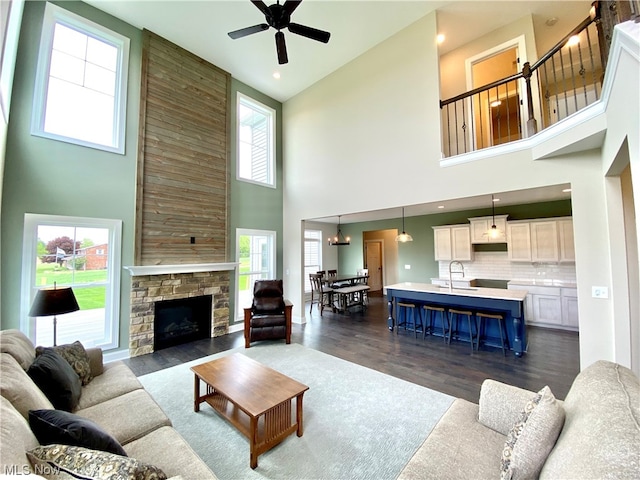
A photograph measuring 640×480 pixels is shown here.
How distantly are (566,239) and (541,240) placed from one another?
39 centimetres

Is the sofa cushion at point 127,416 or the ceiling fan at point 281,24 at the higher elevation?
the ceiling fan at point 281,24

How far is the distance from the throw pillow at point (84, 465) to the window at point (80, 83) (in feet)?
14.3

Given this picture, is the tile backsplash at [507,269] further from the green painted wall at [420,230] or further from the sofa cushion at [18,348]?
the sofa cushion at [18,348]

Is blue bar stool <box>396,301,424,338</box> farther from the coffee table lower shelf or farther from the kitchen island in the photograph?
the coffee table lower shelf

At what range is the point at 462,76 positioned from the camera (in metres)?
5.11

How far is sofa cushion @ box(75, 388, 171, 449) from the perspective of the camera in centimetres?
169

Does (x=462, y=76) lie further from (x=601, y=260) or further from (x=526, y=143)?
(x=601, y=260)

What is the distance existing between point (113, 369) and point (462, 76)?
7204 mm

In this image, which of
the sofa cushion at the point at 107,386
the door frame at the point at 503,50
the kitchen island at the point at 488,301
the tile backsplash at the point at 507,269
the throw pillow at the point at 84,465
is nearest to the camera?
the throw pillow at the point at 84,465

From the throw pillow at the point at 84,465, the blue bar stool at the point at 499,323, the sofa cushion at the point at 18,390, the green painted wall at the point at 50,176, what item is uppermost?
the green painted wall at the point at 50,176

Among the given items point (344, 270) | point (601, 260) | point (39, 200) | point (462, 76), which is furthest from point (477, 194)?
point (344, 270)

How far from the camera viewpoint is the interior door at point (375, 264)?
9.98 metres

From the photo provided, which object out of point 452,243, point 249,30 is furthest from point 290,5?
point 452,243

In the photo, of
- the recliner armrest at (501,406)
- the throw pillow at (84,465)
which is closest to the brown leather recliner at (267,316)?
the recliner armrest at (501,406)
